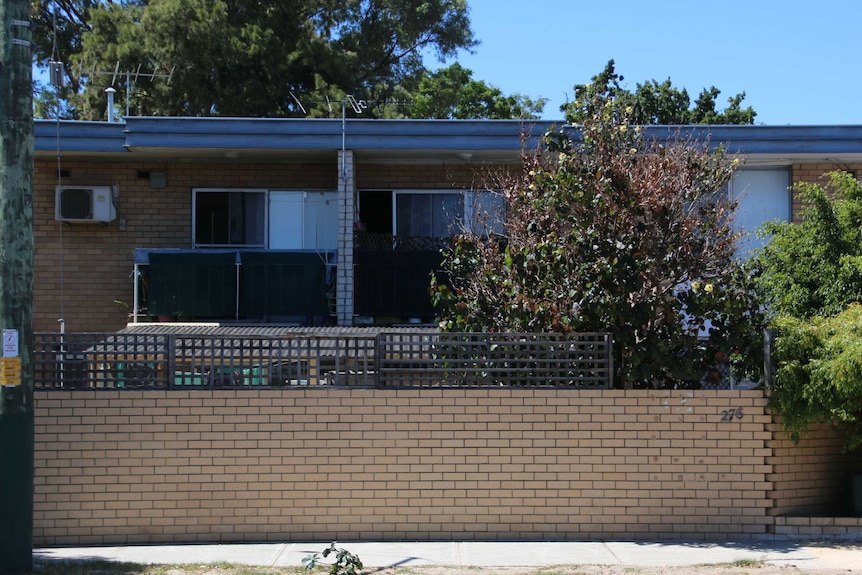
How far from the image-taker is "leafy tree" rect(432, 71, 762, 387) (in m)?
9.51

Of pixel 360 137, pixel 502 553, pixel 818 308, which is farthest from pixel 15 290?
pixel 818 308

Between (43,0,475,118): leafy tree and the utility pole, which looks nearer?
the utility pole

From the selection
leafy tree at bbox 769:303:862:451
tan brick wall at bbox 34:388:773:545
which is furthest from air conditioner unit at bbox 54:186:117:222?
leafy tree at bbox 769:303:862:451

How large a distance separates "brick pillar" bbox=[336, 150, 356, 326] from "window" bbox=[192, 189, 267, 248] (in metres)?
1.75

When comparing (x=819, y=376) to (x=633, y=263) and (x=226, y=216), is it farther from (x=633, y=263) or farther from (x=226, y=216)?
(x=226, y=216)

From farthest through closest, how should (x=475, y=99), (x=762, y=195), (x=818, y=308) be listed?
(x=475, y=99), (x=762, y=195), (x=818, y=308)

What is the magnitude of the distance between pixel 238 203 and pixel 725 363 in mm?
8077

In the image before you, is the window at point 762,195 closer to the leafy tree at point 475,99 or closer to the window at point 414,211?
the window at point 414,211

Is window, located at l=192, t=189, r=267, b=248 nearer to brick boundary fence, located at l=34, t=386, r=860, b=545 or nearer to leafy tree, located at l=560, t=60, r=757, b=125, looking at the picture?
brick boundary fence, located at l=34, t=386, r=860, b=545

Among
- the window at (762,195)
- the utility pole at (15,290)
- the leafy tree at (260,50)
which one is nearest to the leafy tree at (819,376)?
the window at (762,195)

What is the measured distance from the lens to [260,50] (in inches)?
914

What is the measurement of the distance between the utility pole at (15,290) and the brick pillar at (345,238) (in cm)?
593

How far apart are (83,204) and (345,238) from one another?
394cm

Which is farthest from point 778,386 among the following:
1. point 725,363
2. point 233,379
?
point 233,379
